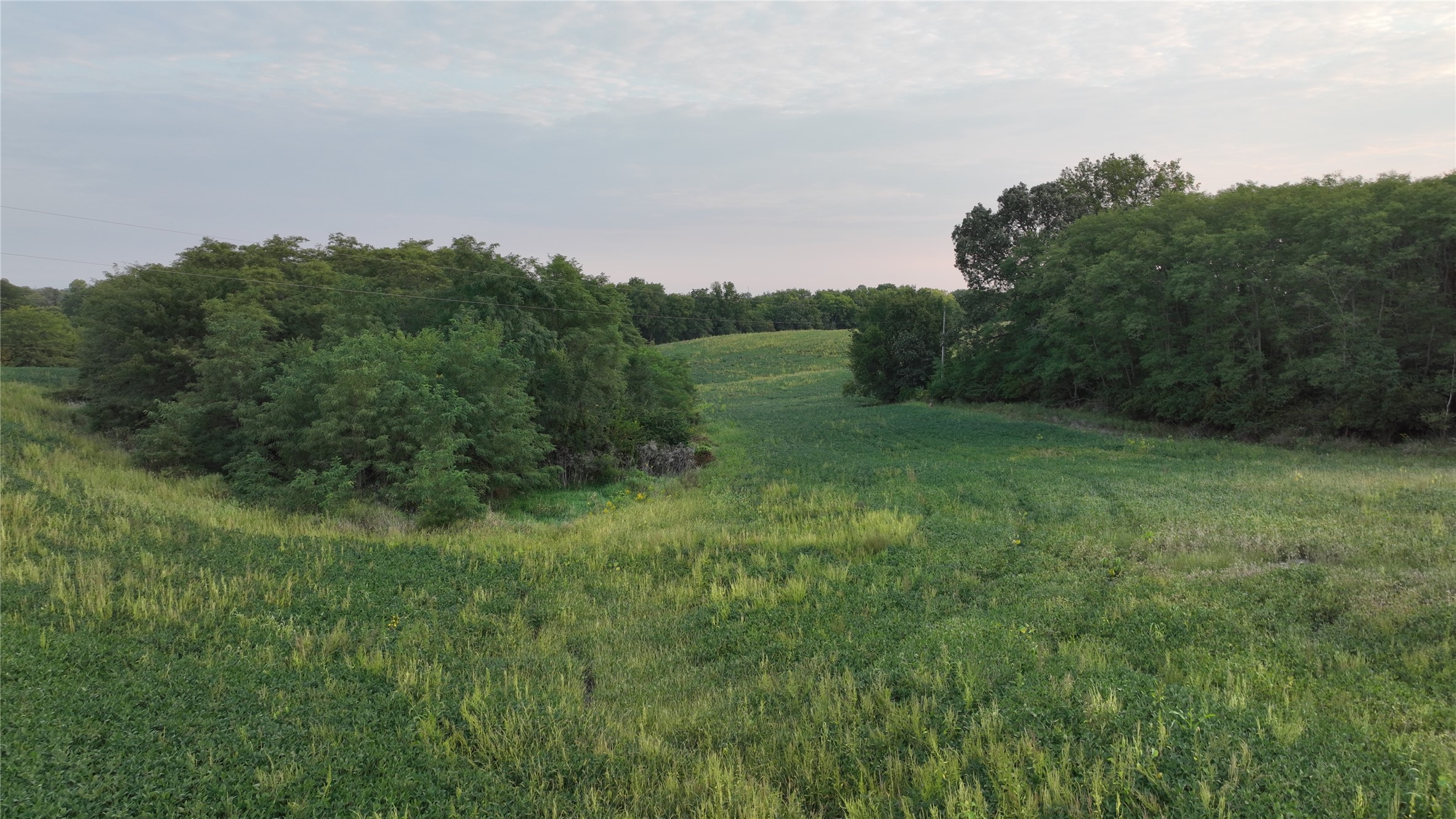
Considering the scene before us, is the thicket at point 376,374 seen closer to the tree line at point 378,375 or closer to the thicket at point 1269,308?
the tree line at point 378,375

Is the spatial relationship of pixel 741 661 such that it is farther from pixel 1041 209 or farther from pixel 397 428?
pixel 1041 209

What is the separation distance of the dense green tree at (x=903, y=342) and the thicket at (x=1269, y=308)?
1307 cm

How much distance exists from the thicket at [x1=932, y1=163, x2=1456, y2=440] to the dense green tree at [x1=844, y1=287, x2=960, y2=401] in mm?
13069

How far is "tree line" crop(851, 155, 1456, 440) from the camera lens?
24.4 metres

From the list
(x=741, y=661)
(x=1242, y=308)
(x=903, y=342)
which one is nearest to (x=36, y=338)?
(x=903, y=342)

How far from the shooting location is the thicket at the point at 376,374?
19.0 meters

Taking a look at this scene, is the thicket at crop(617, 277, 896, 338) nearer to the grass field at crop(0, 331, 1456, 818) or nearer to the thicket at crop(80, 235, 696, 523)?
the thicket at crop(80, 235, 696, 523)

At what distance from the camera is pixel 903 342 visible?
180 feet

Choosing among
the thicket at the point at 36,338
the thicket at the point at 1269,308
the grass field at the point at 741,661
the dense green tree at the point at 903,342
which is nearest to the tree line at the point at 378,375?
the grass field at the point at 741,661

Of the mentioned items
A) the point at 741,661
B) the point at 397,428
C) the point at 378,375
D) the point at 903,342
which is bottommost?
the point at 741,661

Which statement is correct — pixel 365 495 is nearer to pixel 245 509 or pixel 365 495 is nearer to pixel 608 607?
pixel 245 509

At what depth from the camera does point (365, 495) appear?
64.2ft

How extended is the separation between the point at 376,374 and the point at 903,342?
4346cm

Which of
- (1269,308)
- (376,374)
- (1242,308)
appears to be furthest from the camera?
(1242,308)
